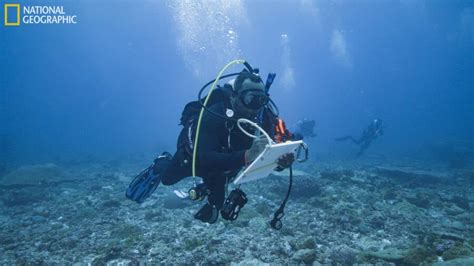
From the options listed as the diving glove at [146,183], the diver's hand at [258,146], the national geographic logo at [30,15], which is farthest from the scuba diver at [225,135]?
the national geographic logo at [30,15]

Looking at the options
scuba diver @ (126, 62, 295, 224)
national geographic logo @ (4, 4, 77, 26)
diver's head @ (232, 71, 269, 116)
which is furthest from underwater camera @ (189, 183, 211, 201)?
national geographic logo @ (4, 4, 77, 26)

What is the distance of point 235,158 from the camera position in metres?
3.64

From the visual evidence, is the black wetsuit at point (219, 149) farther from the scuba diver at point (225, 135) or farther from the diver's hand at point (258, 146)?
the diver's hand at point (258, 146)

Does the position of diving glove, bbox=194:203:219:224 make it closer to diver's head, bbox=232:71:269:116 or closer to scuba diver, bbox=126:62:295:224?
scuba diver, bbox=126:62:295:224

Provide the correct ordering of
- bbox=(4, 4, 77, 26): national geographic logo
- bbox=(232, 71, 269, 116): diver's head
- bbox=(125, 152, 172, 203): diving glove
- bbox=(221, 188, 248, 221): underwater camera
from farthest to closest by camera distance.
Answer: bbox=(4, 4, 77, 26): national geographic logo < bbox=(125, 152, 172, 203): diving glove < bbox=(221, 188, 248, 221): underwater camera < bbox=(232, 71, 269, 116): diver's head

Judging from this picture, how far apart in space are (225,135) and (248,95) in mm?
713

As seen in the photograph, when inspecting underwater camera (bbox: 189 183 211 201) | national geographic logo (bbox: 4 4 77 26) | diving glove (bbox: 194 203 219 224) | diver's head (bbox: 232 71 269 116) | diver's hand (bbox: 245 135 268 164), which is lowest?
diving glove (bbox: 194 203 219 224)

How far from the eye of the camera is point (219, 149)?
4281 mm

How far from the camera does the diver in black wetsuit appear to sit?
3684 millimetres

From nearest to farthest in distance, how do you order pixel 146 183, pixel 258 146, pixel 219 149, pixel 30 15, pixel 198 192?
pixel 258 146
pixel 219 149
pixel 198 192
pixel 146 183
pixel 30 15

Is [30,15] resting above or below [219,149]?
above

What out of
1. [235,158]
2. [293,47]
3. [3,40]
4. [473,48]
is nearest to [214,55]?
[293,47]

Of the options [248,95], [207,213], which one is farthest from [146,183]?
[248,95]

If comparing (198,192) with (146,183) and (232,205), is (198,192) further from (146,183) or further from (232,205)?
(146,183)
